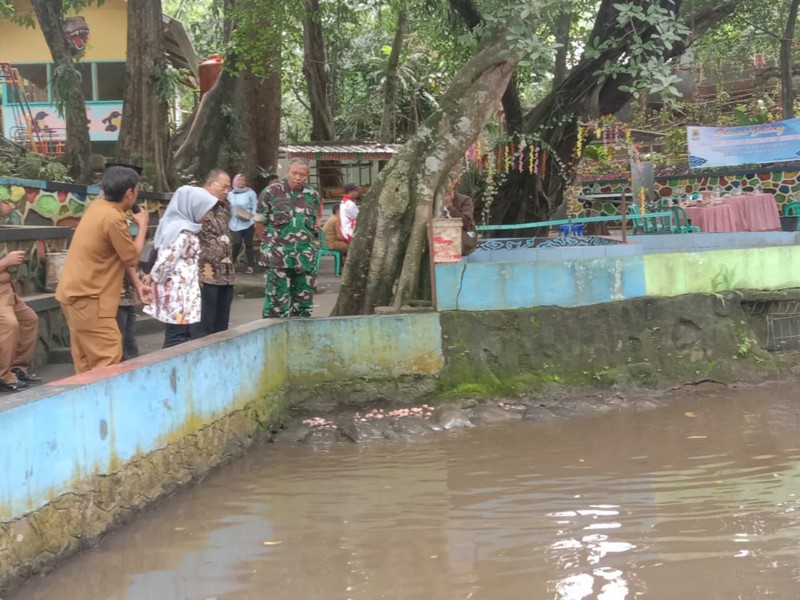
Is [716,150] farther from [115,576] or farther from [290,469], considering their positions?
[115,576]

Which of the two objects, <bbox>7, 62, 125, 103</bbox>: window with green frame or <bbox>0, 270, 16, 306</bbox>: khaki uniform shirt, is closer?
<bbox>0, 270, 16, 306</bbox>: khaki uniform shirt

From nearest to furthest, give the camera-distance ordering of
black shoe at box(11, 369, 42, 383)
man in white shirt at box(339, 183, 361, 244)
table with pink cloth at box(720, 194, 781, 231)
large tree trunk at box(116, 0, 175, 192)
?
1. black shoe at box(11, 369, 42, 383)
2. man in white shirt at box(339, 183, 361, 244)
3. large tree trunk at box(116, 0, 175, 192)
4. table with pink cloth at box(720, 194, 781, 231)

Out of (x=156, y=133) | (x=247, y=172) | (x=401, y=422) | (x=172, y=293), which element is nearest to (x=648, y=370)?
(x=401, y=422)

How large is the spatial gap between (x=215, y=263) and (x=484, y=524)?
3.00 m

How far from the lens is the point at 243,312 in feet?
28.9

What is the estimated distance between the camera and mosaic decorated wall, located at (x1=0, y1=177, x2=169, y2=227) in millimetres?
7934

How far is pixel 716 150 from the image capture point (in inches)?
540

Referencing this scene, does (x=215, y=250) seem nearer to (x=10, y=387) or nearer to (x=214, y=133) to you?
(x=10, y=387)

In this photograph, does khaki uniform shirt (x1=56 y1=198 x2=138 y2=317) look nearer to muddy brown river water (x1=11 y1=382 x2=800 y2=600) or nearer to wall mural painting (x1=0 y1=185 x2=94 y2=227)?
muddy brown river water (x1=11 y1=382 x2=800 y2=600)

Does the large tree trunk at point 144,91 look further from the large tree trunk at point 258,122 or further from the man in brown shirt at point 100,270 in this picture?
the man in brown shirt at point 100,270

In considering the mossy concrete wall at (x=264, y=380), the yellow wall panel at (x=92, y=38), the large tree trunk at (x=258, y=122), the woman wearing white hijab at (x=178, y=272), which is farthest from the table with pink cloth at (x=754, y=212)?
the yellow wall panel at (x=92, y=38)

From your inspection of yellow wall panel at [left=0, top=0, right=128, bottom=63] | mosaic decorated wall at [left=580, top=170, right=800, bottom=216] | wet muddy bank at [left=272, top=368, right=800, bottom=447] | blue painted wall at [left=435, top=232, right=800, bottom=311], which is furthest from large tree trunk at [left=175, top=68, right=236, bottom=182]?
wet muddy bank at [left=272, top=368, right=800, bottom=447]

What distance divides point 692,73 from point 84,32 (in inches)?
555

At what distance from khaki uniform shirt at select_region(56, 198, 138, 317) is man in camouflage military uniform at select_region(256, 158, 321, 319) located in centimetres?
203
